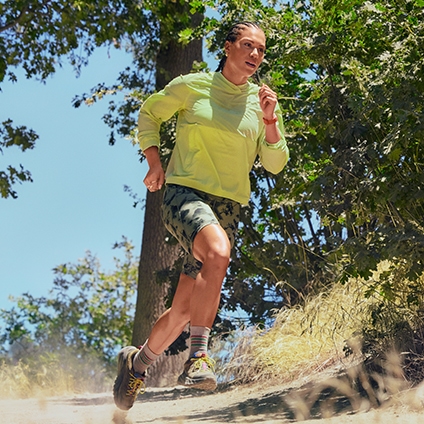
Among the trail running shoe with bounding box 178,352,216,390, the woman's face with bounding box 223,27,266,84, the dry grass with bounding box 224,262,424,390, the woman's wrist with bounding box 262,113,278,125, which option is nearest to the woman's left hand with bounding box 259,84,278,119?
the woman's wrist with bounding box 262,113,278,125

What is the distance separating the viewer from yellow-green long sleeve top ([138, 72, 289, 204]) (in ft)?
13.9

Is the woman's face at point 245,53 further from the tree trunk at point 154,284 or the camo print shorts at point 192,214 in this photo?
the tree trunk at point 154,284

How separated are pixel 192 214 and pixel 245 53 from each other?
1.00 m

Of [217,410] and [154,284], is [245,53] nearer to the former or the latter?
[217,410]

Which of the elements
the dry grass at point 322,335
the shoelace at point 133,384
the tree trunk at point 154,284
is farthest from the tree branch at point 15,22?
the shoelace at point 133,384

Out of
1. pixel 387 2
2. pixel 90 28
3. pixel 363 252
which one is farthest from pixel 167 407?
pixel 90 28

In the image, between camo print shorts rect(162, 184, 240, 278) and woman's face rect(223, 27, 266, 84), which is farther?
woman's face rect(223, 27, 266, 84)

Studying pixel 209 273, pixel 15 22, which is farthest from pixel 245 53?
pixel 15 22

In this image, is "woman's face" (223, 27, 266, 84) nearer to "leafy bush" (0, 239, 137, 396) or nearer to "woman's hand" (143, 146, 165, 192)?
"woman's hand" (143, 146, 165, 192)

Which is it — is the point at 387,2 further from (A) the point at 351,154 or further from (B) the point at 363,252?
(B) the point at 363,252

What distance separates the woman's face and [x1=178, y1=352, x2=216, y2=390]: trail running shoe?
1.60 meters

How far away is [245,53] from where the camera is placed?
4.35 metres

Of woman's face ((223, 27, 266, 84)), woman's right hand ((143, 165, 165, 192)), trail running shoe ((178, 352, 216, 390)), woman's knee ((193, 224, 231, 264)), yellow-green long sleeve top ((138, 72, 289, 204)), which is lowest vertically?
trail running shoe ((178, 352, 216, 390))

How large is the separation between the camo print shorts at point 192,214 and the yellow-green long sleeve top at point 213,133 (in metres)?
0.05
